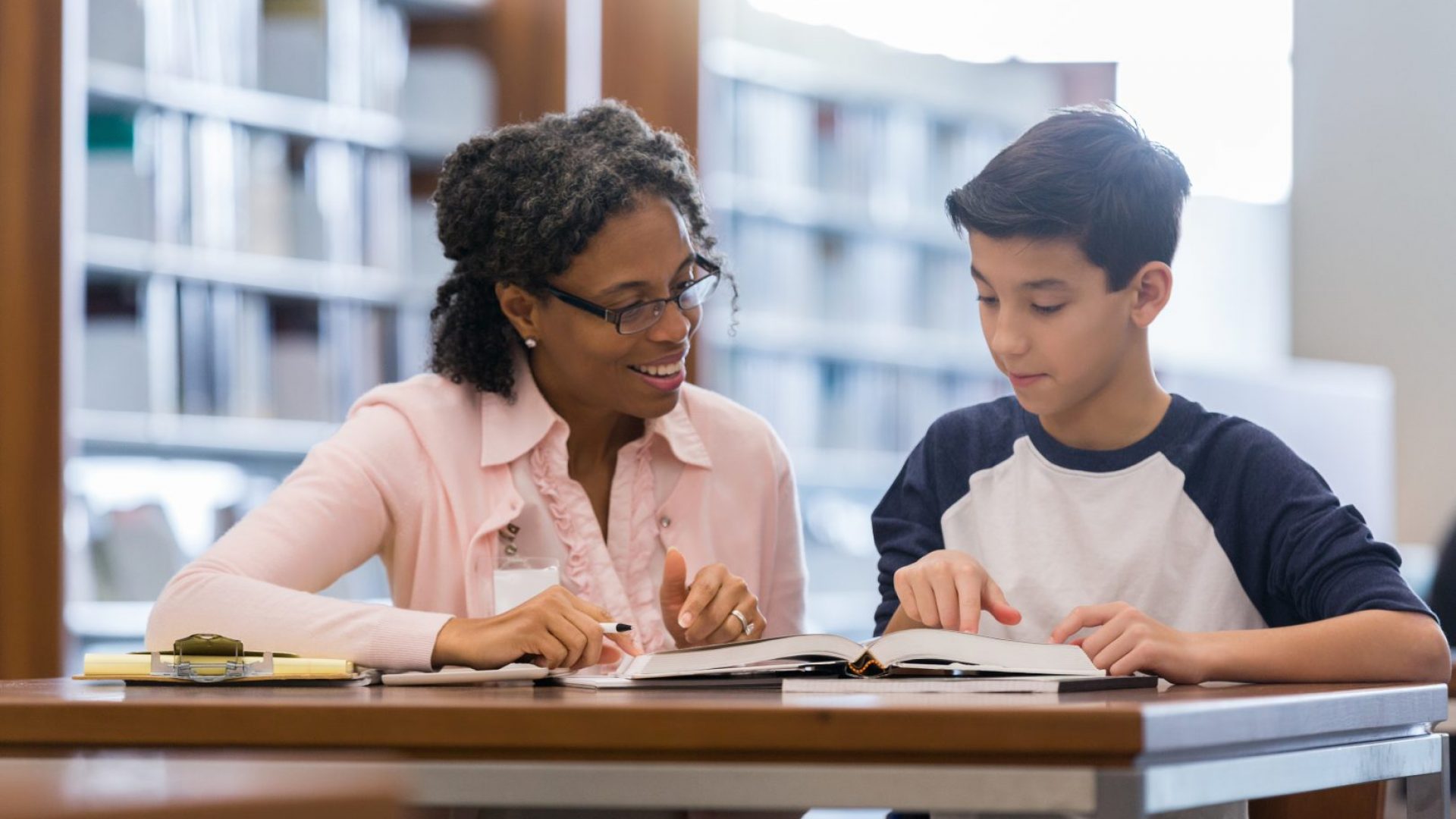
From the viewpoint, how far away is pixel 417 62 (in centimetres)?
342

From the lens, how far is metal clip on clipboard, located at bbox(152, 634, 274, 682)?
122 centimetres

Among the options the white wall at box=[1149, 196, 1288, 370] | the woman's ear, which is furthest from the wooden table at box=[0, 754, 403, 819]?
the white wall at box=[1149, 196, 1288, 370]

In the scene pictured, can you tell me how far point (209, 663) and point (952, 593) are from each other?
61 cm

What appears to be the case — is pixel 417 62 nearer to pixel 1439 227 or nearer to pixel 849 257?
pixel 849 257

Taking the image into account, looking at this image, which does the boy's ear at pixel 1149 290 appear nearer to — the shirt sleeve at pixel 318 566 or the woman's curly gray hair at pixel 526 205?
the woman's curly gray hair at pixel 526 205

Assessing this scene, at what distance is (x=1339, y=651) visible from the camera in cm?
120

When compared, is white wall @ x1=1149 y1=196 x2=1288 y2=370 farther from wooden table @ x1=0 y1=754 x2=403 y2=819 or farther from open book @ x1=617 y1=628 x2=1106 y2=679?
wooden table @ x1=0 y1=754 x2=403 y2=819

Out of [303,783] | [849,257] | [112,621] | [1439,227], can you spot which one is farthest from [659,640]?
[1439,227]

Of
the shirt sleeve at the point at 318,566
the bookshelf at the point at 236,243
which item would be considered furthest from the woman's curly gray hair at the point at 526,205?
the bookshelf at the point at 236,243

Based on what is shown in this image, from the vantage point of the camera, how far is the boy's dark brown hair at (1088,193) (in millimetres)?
1476

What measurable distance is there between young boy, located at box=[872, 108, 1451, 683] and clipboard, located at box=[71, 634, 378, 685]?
48 centimetres

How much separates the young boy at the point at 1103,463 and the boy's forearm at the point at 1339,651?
0.29 ft

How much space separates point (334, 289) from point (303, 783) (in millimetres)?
2909

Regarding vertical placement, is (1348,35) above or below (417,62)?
above
